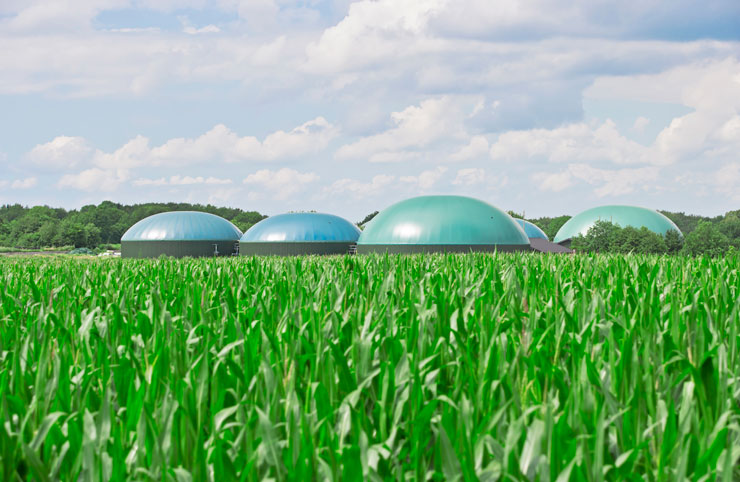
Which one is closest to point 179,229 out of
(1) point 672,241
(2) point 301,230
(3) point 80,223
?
(2) point 301,230

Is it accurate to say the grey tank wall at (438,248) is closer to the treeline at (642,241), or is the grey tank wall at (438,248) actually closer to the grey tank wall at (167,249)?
the grey tank wall at (167,249)

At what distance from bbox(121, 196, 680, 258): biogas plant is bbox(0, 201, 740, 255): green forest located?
9.87 m

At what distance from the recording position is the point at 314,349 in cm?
361

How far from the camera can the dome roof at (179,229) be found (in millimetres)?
44688

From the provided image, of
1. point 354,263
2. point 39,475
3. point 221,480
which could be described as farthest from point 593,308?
point 354,263

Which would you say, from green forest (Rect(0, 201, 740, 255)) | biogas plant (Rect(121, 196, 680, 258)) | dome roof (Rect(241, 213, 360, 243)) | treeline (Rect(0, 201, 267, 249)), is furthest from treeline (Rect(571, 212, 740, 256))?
treeline (Rect(0, 201, 267, 249))

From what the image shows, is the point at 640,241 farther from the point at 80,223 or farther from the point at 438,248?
the point at 80,223

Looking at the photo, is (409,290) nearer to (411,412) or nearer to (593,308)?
(593,308)

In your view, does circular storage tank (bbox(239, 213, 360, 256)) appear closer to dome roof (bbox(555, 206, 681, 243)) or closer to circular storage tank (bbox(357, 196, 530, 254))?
circular storage tank (bbox(357, 196, 530, 254))

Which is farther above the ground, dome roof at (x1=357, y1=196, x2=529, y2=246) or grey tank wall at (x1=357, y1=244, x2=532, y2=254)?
dome roof at (x1=357, y1=196, x2=529, y2=246)

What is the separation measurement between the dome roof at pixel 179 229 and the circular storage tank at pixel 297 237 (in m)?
3.78

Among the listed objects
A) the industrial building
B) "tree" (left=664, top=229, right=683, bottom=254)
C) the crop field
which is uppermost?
the industrial building

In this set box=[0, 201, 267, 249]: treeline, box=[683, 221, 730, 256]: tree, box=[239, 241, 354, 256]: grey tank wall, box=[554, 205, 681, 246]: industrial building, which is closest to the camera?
box=[239, 241, 354, 256]: grey tank wall

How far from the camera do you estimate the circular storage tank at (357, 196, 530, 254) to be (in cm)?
3384
